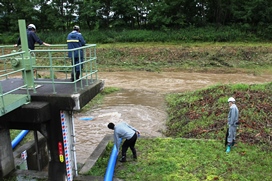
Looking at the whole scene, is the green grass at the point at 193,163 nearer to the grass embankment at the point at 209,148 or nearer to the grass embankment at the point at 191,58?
the grass embankment at the point at 209,148

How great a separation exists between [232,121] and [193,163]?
5.45 feet

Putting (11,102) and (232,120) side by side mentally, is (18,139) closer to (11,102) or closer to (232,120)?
(11,102)

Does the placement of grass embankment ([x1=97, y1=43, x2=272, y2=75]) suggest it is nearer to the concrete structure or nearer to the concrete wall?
the concrete wall

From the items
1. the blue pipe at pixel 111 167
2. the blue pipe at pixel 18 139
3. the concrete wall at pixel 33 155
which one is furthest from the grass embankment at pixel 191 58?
the blue pipe at pixel 111 167

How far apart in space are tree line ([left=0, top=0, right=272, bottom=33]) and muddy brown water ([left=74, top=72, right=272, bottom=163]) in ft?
44.8

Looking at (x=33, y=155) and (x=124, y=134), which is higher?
(x=124, y=134)

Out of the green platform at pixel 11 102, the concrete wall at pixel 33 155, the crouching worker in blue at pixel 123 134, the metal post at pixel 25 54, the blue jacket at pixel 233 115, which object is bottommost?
the concrete wall at pixel 33 155

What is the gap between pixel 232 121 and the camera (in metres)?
8.02

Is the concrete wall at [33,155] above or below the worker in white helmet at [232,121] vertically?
below

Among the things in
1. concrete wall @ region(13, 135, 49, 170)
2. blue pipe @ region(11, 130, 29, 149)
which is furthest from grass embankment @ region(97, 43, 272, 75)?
concrete wall @ region(13, 135, 49, 170)

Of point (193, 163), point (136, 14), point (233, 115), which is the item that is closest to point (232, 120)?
point (233, 115)

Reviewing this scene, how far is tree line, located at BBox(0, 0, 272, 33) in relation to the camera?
3372 cm

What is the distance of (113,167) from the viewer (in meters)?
7.31

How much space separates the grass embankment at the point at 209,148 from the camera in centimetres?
710
